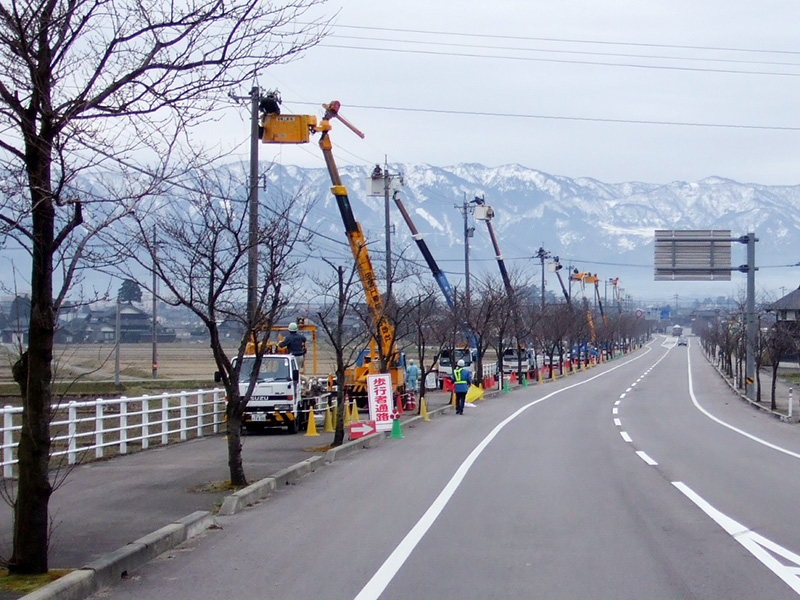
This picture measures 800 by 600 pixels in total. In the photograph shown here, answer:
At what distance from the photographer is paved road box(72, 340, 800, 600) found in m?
7.57

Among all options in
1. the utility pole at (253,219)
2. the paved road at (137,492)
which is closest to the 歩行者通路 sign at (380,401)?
the paved road at (137,492)

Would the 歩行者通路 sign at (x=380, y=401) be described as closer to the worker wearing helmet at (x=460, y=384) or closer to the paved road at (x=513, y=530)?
the paved road at (x=513, y=530)

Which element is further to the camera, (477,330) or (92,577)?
(477,330)

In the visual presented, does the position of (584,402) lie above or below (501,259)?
below

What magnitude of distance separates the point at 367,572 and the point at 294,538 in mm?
1869

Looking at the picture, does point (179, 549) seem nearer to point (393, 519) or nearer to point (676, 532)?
point (393, 519)

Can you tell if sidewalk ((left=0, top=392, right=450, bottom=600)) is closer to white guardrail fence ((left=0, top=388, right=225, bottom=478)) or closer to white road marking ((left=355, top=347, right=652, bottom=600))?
white guardrail fence ((left=0, top=388, right=225, bottom=478))

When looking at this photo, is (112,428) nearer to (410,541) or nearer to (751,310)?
(410,541)

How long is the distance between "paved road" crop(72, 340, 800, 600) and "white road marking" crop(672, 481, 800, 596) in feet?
0.07

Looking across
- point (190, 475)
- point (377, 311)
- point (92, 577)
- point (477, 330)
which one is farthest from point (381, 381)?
point (477, 330)

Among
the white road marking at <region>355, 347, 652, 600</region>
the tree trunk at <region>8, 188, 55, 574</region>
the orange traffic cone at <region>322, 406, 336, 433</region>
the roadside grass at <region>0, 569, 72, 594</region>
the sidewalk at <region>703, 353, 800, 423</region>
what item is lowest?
the sidewalk at <region>703, 353, 800, 423</region>

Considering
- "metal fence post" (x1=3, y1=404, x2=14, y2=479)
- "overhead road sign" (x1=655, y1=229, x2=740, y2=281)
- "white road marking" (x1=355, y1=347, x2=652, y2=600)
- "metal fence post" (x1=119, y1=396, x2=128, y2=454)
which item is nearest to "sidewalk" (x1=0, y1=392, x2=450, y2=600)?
"metal fence post" (x1=119, y1=396, x2=128, y2=454)

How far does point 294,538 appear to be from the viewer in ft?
31.8

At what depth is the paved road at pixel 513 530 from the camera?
7.57 metres
